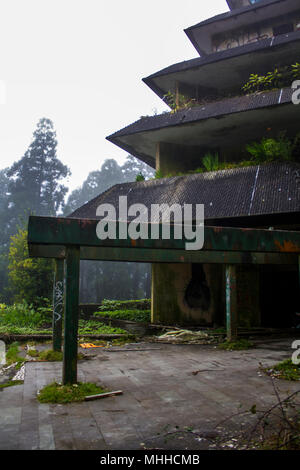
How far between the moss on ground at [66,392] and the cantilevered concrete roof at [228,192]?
7572mm

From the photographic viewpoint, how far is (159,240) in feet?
14.8

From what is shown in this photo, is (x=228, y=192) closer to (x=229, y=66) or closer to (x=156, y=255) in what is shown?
(x=156, y=255)

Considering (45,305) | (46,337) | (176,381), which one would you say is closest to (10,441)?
(176,381)

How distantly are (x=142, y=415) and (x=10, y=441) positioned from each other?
1.21 metres

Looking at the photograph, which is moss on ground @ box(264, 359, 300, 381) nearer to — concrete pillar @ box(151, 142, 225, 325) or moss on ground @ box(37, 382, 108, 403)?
moss on ground @ box(37, 382, 108, 403)

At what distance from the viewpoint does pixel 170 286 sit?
14180 millimetres

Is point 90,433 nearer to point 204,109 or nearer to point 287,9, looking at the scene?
point 204,109

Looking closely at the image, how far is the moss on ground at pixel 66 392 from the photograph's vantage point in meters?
4.04

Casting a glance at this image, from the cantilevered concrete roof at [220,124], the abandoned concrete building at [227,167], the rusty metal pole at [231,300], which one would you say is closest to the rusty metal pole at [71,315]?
the abandoned concrete building at [227,167]

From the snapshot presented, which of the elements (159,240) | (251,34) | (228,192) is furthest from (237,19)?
(159,240)

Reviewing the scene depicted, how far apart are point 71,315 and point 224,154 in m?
14.6

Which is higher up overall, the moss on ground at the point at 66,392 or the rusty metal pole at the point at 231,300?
the rusty metal pole at the point at 231,300

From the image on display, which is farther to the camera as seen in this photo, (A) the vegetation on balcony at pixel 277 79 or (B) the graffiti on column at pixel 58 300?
(A) the vegetation on balcony at pixel 277 79

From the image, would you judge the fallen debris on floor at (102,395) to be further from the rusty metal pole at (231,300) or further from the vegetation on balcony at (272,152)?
the vegetation on balcony at (272,152)
